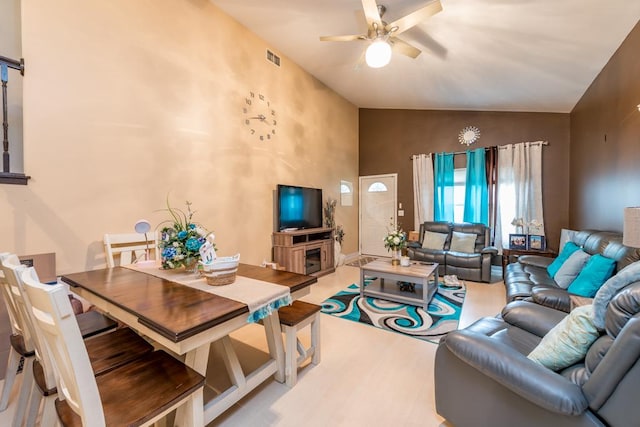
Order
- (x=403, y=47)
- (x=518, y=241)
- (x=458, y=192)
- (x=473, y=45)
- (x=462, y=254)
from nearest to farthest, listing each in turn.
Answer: (x=403, y=47)
(x=473, y=45)
(x=462, y=254)
(x=518, y=241)
(x=458, y=192)

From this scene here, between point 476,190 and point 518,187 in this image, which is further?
point 476,190

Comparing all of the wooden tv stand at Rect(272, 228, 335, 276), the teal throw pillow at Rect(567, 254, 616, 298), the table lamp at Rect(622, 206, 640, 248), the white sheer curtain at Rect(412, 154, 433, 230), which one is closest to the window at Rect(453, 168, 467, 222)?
the white sheer curtain at Rect(412, 154, 433, 230)

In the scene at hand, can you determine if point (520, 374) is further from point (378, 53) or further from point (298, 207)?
point (298, 207)

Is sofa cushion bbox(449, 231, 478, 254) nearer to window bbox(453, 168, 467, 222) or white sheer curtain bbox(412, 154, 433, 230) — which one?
window bbox(453, 168, 467, 222)

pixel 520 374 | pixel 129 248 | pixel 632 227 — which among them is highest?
pixel 632 227

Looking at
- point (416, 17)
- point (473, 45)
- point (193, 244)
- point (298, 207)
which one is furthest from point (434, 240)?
point (193, 244)

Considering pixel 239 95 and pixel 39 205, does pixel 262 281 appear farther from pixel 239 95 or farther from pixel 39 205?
pixel 239 95

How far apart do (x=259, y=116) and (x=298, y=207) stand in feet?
5.10

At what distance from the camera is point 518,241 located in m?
4.58

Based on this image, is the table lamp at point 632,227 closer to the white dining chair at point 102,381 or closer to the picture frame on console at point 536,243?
the white dining chair at point 102,381

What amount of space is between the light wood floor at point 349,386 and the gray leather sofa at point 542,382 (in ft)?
1.07

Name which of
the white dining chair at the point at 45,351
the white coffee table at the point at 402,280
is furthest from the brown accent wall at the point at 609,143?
the white dining chair at the point at 45,351

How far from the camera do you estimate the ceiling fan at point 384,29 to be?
238 cm

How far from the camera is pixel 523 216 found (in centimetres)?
487
